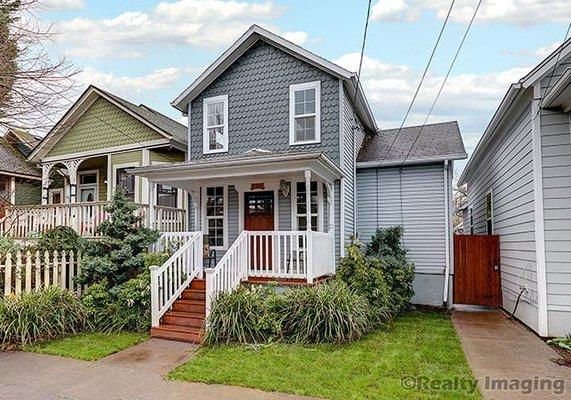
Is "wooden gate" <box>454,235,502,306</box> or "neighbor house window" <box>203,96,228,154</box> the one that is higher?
"neighbor house window" <box>203,96,228,154</box>

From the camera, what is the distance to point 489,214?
12.2m

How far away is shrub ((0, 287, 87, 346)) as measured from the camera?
665 cm

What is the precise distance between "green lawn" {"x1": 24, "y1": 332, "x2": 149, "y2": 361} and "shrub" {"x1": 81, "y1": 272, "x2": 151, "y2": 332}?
0.26m

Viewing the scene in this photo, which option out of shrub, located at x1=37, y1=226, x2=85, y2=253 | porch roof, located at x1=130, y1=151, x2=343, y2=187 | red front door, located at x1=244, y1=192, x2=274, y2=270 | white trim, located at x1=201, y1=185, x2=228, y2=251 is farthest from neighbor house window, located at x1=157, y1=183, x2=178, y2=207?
shrub, located at x1=37, y1=226, x2=85, y2=253

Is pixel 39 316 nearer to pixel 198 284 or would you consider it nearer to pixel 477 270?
pixel 198 284

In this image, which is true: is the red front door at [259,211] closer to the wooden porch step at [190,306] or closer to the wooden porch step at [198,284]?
the wooden porch step at [198,284]

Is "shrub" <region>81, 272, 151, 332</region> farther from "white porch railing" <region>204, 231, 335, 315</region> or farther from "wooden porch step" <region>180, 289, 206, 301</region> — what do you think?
"white porch railing" <region>204, 231, 335, 315</region>

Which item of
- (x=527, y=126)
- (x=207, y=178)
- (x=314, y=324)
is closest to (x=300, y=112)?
(x=207, y=178)

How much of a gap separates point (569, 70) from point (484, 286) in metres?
6.51

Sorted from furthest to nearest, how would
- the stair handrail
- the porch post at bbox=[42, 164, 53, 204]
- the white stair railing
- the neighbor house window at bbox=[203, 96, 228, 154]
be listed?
the porch post at bbox=[42, 164, 53, 204]
the neighbor house window at bbox=[203, 96, 228, 154]
the white stair railing
the stair handrail

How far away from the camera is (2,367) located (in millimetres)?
5645

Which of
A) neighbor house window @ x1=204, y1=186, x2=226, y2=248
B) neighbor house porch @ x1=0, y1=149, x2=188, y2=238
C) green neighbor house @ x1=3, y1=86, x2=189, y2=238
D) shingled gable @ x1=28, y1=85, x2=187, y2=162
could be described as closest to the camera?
neighbor house window @ x1=204, y1=186, x2=226, y2=248

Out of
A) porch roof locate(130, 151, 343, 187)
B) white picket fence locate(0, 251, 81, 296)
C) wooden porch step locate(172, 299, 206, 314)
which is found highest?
porch roof locate(130, 151, 343, 187)

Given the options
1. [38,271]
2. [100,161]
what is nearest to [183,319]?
[38,271]
